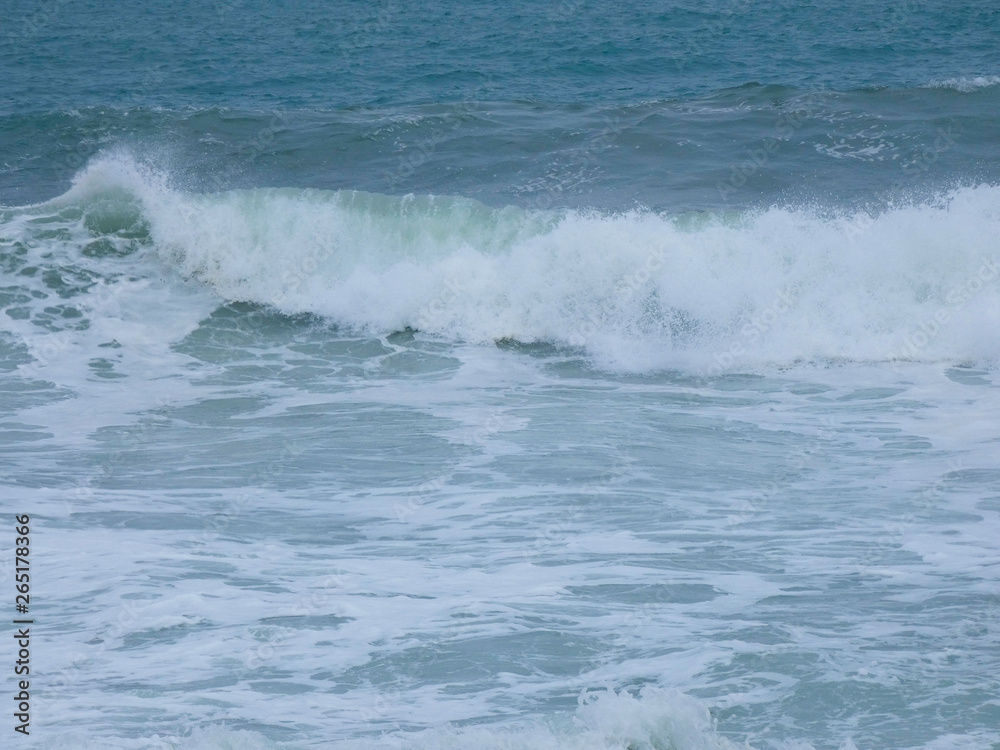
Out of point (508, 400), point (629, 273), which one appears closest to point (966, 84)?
point (629, 273)

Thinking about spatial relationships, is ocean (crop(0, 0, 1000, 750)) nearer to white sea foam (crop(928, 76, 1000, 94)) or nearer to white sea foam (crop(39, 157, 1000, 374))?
white sea foam (crop(39, 157, 1000, 374))

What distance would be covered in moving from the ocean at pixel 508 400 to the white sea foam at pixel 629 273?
0.05 meters

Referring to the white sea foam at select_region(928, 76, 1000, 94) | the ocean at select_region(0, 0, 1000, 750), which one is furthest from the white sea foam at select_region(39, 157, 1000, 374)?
the white sea foam at select_region(928, 76, 1000, 94)

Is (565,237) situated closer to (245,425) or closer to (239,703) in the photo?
(245,425)

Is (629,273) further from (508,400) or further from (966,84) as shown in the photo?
(966,84)

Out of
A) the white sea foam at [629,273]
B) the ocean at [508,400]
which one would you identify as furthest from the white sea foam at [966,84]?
the white sea foam at [629,273]

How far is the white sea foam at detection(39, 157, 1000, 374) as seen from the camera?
1085cm

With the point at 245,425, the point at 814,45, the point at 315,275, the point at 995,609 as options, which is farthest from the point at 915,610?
the point at 814,45

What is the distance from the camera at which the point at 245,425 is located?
9016mm

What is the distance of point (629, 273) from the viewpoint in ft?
38.5

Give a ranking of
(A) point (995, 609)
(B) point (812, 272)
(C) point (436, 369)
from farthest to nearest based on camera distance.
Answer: (B) point (812, 272), (C) point (436, 369), (A) point (995, 609)

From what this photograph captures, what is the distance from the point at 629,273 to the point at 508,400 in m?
2.77

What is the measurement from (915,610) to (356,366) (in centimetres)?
617

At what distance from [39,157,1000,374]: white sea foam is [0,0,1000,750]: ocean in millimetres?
47
